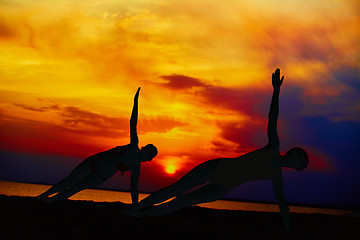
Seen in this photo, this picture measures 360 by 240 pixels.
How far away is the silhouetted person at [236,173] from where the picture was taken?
8.35m

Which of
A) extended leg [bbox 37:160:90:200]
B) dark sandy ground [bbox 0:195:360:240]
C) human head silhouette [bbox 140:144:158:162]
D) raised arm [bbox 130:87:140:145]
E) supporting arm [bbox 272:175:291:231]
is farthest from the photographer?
extended leg [bbox 37:160:90:200]

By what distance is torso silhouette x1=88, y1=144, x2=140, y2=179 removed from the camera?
10.1m

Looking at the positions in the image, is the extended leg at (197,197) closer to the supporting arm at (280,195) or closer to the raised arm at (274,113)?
the supporting arm at (280,195)

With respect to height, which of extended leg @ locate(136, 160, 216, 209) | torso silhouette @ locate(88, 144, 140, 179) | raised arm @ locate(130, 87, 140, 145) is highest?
raised arm @ locate(130, 87, 140, 145)

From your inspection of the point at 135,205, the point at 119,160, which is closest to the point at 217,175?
the point at 135,205

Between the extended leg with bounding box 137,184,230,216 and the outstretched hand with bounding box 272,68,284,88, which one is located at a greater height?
the outstretched hand with bounding box 272,68,284,88

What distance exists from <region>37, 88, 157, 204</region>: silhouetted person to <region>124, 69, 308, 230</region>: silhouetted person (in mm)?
1625

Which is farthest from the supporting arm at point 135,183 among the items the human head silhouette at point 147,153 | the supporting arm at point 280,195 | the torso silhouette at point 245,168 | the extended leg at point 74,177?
the supporting arm at point 280,195

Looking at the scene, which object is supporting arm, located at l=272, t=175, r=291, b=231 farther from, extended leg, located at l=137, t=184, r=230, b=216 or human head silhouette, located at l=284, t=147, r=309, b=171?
extended leg, located at l=137, t=184, r=230, b=216

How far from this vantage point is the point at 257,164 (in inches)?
334

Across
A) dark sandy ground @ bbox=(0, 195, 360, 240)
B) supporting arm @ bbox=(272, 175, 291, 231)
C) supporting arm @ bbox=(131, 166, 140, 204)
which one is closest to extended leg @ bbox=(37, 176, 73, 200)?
dark sandy ground @ bbox=(0, 195, 360, 240)

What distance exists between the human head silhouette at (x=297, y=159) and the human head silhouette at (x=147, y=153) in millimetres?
3206

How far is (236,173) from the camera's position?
8.42 meters

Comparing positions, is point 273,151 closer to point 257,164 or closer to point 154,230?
point 257,164
